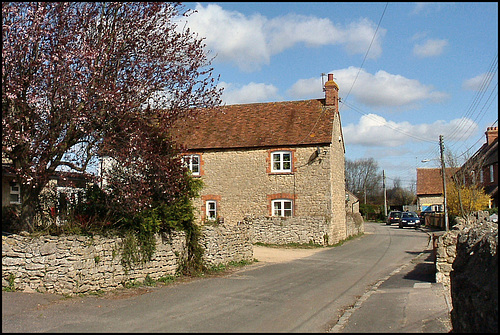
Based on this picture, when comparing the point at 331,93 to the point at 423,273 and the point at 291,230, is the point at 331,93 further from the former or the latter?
the point at 423,273

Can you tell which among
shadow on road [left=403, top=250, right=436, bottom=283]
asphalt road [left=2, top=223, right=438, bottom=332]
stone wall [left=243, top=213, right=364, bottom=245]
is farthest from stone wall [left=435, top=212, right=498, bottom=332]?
stone wall [left=243, top=213, right=364, bottom=245]

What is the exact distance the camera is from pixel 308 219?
86.9ft

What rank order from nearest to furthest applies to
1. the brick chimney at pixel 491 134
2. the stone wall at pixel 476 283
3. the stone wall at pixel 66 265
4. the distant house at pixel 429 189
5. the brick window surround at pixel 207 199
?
1. the stone wall at pixel 476 283
2. the stone wall at pixel 66 265
3. the brick window surround at pixel 207 199
4. the brick chimney at pixel 491 134
5. the distant house at pixel 429 189

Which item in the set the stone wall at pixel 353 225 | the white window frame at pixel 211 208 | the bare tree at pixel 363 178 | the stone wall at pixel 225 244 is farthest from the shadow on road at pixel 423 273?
the bare tree at pixel 363 178

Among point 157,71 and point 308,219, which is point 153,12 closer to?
point 157,71

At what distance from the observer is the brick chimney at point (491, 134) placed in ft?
150

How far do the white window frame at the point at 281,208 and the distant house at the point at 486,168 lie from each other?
1488 centimetres

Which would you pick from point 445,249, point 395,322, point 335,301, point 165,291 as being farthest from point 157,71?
point 445,249

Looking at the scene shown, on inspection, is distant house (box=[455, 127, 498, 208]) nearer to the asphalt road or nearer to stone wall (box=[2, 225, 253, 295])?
the asphalt road

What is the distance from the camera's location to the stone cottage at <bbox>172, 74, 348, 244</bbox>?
27.3 metres

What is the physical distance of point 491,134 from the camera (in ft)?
151

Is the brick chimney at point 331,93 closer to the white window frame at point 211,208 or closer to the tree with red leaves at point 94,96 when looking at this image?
the white window frame at point 211,208

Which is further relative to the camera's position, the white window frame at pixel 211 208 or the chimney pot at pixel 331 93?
the chimney pot at pixel 331 93

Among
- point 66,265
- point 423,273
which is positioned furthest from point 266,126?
point 66,265
